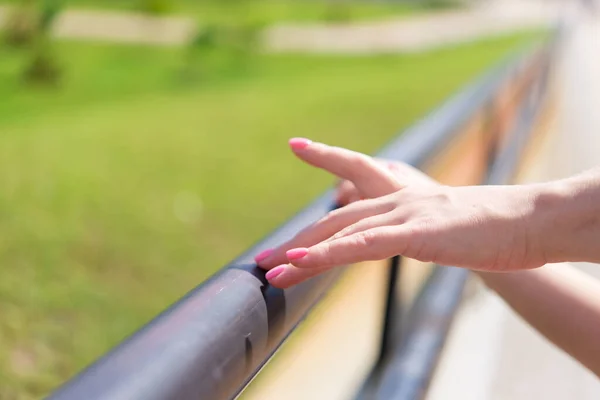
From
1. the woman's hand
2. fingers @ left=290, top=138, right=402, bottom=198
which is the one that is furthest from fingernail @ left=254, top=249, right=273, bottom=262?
fingers @ left=290, top=138, right=402, bottom=198

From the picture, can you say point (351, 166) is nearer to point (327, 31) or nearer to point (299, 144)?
point (299, 144)

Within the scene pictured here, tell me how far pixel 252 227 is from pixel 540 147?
1.71 metres

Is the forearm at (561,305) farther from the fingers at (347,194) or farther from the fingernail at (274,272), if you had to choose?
the fingernail at (274,272)

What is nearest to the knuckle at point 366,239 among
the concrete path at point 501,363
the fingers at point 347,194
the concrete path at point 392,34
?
the fingers at point 347,194

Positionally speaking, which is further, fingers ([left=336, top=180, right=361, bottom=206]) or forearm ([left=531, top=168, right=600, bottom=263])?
fingers ([left=336, top=180, right=361, bottom=206])

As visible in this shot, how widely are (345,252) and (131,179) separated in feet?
16.6

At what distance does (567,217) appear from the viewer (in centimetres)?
93

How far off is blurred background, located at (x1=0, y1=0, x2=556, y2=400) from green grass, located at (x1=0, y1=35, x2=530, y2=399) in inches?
0.5

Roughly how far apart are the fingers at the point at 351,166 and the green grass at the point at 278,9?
863 centimetres

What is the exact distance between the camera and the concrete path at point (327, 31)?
12758mm

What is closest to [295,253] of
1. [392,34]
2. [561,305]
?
[561,305]

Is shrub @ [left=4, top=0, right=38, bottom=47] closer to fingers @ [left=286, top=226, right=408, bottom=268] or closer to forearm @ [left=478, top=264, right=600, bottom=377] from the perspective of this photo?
forearm @ [left=478, top=264, right=600, bottom=377]

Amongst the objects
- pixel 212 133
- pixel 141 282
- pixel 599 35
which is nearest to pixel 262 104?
pixel 212 133

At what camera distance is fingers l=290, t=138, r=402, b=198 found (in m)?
1.13
